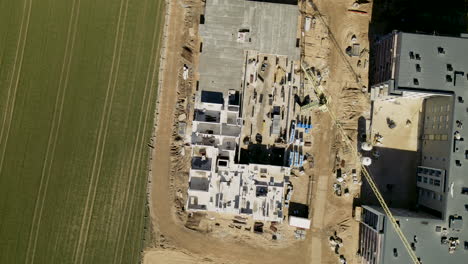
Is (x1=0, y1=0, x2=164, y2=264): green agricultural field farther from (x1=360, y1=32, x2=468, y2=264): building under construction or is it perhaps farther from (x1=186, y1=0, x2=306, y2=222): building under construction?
(x1=360, y1=32, x2=468, y2=264): building under construction

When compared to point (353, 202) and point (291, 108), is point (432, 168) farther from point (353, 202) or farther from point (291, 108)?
point (291, 108)

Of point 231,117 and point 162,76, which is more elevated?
point 162,76

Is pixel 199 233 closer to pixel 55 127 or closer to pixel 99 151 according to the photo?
pixel 99 151

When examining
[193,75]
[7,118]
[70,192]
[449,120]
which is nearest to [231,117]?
[193,75]

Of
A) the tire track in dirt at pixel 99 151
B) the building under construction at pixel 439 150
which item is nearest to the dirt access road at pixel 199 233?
the tire track in dirt at pixel 99 151

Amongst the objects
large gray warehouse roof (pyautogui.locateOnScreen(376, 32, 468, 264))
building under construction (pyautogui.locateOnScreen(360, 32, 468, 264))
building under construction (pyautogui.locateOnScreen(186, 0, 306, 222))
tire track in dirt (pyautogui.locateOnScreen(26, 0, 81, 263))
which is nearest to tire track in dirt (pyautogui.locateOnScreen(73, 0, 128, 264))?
tire track in dirt (pyautogui.locateOnScreen(26, 0, 81, 263))

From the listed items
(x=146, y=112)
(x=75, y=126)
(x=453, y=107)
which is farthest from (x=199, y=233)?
(x=453, y=107)
